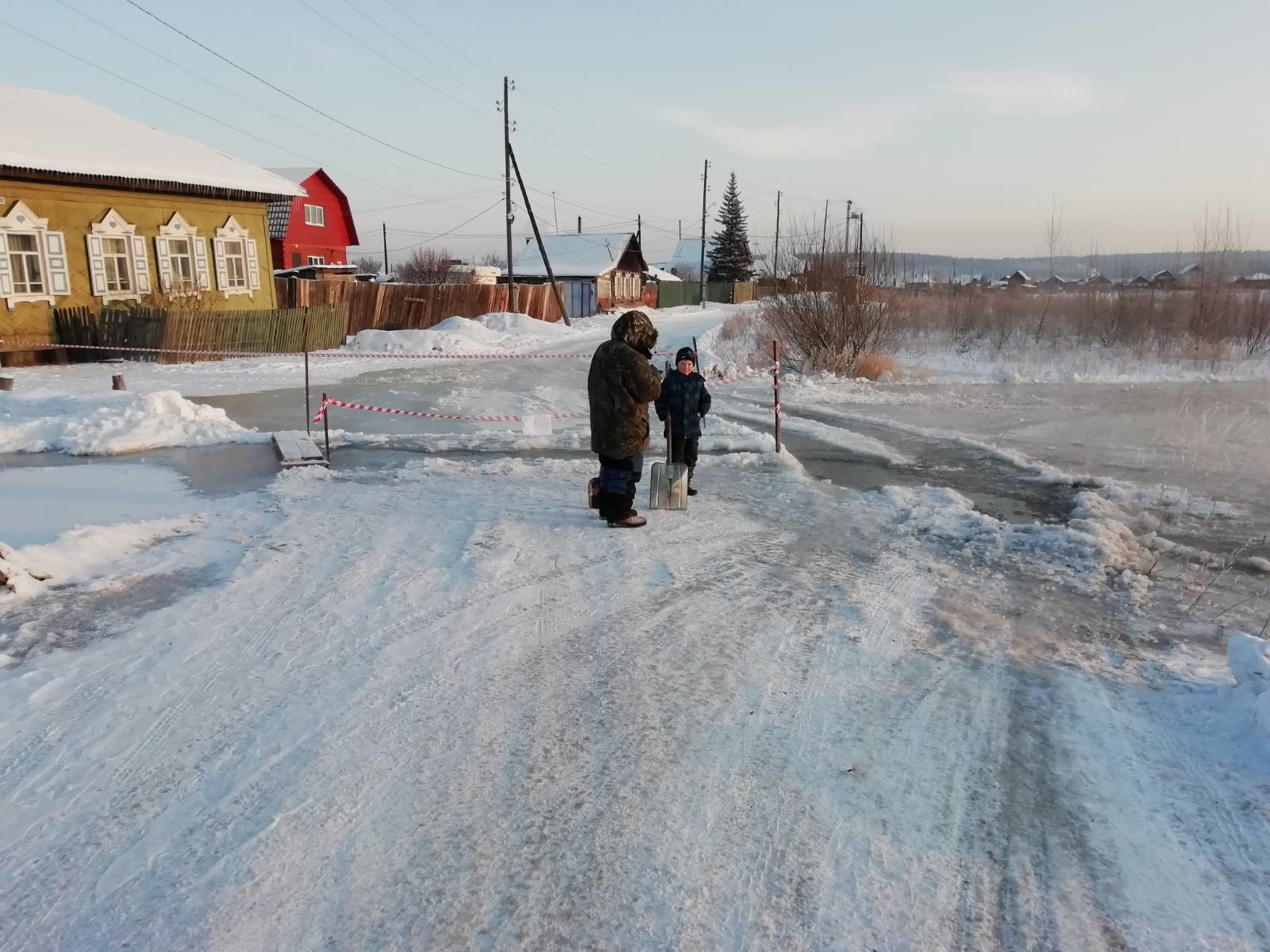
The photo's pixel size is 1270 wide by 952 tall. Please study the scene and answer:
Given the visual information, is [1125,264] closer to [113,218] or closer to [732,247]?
[113,218]

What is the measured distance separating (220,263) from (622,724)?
25366 mm

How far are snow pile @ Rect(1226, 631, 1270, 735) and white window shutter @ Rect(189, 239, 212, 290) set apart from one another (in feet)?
84.6

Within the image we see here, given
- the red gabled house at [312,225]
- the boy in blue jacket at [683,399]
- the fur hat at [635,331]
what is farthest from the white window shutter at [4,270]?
the red gabled house at [312,225]

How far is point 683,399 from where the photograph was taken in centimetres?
824

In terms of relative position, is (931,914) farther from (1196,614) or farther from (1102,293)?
(1102,293)

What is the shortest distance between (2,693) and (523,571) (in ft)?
10.2

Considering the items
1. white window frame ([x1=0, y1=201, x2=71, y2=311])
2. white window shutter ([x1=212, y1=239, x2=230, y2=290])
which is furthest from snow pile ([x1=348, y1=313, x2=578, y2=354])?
white window frame ([x1=0, y1=201, x2=71, y2=311])

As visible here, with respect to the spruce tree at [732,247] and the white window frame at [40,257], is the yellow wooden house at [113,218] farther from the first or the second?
the spruce tree at [732,247]

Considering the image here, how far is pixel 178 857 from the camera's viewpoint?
3.10 m

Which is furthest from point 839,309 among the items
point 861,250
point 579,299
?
point 579,299

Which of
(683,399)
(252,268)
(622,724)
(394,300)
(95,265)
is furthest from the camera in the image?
(394,300)

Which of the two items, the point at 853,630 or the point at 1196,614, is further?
the point at 1196,614

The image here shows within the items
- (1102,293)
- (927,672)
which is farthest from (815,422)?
(1102,293)

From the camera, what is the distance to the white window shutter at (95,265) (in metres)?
21.0
